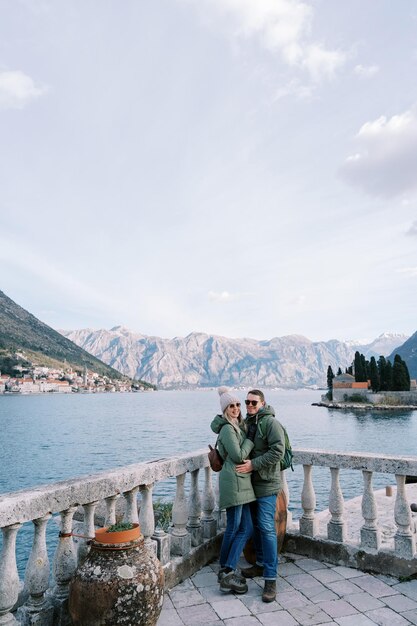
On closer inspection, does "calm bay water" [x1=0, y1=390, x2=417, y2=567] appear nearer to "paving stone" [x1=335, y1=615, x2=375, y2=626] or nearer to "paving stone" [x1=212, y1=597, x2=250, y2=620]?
"paving stone" [x1=212, y1=597, x2=250, y2=620]

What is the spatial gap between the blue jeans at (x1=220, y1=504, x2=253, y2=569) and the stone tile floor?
34cm

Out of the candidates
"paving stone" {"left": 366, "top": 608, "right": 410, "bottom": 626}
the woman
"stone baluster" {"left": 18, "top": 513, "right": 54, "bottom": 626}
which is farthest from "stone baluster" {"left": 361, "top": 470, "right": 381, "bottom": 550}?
"stone baluster" {"left": 18, "top": 513, "right": 54, "bottom": 626}

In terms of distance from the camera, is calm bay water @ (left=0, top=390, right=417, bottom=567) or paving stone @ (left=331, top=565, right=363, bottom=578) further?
calm bay water @ (left=0, top=390, right=417, bottom=567)

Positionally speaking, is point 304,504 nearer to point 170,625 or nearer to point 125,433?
point 170,625

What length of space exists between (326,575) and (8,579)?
3766 millimetres

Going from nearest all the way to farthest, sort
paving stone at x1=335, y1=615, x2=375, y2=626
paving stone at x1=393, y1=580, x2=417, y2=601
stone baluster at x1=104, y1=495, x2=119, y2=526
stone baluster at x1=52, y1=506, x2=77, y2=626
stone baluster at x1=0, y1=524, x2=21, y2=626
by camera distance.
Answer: stone baluster at x1=0, y1=524, x2=21, y2=626, stone baluster at x1=52, y1=506, x2=77, y2=626, paving stone at x1=335, y1=615, x2=375, y2=626, stone baluster at x1=104, y1=495, x2=119, y2=526, paving stone at x1=393, y1=580, x2=417, y2=601

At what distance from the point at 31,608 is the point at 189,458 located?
2.41 metres

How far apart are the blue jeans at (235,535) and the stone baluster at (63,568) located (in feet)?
6.13

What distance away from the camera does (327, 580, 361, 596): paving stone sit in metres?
4.83

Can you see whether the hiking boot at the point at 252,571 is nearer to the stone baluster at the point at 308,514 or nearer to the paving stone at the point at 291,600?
the paving stone at the point at 291,600

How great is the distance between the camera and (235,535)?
506 centimetres

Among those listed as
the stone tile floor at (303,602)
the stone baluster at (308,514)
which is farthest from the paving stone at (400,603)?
the stone baluster at (308,514)

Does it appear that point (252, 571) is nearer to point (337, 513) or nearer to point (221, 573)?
point (221, 573)

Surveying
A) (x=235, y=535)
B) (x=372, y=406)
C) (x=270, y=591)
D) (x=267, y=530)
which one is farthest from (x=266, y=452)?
(x=372, y=406)
